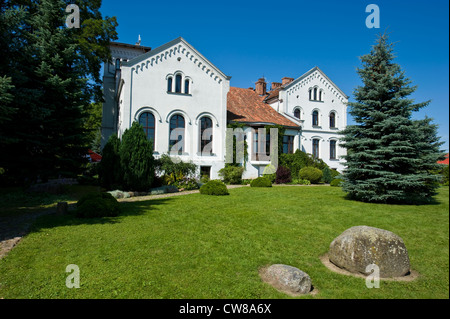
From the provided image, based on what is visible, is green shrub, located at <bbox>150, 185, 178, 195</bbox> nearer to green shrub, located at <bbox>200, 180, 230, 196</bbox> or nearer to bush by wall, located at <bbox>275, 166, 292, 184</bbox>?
green shrub, located at <bbox>200, 180, 230, 196</bbox>

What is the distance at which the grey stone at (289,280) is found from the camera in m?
4.64

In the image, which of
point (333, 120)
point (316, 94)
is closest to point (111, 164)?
point (316, 94)

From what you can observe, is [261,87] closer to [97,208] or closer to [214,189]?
[214,189]

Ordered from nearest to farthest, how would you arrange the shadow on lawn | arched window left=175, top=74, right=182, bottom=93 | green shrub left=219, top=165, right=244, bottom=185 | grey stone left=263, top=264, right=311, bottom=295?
grey stone left=263, top=264, right=311, bottom=295
the shadow on lawn
arched window left=175, top=74, right=182, bottom=93
green shrub left=219, top=165, right=244, bottom=185

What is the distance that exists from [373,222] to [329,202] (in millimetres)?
3634

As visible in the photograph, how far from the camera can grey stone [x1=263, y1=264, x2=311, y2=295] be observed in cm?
464

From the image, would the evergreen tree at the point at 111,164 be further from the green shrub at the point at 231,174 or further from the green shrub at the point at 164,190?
the green shrub at the point at 231,174

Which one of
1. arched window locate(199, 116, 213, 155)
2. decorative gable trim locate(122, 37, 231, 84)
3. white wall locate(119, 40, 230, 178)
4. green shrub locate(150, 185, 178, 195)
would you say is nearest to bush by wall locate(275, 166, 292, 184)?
white wall locate(119, 40, 230, 178)

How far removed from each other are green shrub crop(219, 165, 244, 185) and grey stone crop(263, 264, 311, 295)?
55.4ft

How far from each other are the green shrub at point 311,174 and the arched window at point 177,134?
37.4ft

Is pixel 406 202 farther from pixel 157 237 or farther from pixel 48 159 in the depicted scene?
pixel 48 159

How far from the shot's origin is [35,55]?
1490 centimetres
